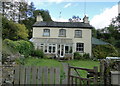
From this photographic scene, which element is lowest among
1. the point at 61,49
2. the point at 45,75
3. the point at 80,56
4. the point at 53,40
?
the point at 80,56

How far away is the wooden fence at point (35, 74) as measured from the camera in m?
4.82

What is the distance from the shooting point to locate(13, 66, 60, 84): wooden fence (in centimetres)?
482

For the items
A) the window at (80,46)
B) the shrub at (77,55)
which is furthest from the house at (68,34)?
the shrub at (77,55)

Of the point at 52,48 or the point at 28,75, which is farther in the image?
the point at 52,48

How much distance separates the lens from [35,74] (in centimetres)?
482

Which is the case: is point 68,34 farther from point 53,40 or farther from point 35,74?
point 35,74

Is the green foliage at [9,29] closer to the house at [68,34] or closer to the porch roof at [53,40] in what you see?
the porch roof at [53,40]

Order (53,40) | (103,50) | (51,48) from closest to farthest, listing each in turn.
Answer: (51,48), (53,40), (103,50)

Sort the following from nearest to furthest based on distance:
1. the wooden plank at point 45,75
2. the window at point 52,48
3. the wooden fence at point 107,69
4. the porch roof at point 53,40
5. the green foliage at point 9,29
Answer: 1. the wooden fence at point 107,69
2. the wooden plank at point 45,75
3. the green foliage at point 9,29
4. the porch roof at point 53,40
5. the window at point 52,48

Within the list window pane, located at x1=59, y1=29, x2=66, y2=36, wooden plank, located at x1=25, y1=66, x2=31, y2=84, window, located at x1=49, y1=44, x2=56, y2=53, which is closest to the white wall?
window pane, located at x1=59, y1=29, x2=66, y2=36

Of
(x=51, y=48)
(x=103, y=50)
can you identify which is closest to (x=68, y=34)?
(x=51, y=48)

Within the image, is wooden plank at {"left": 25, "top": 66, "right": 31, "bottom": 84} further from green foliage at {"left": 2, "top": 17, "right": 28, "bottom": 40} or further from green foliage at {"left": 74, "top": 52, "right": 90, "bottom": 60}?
green foliage at {"left": 74, "top": 52, "right": 90, "bottom": 60}

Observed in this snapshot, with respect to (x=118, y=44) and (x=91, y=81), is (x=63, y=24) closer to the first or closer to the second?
(x=118, y=44)

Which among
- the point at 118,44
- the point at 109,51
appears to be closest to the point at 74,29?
the point at 109,51
